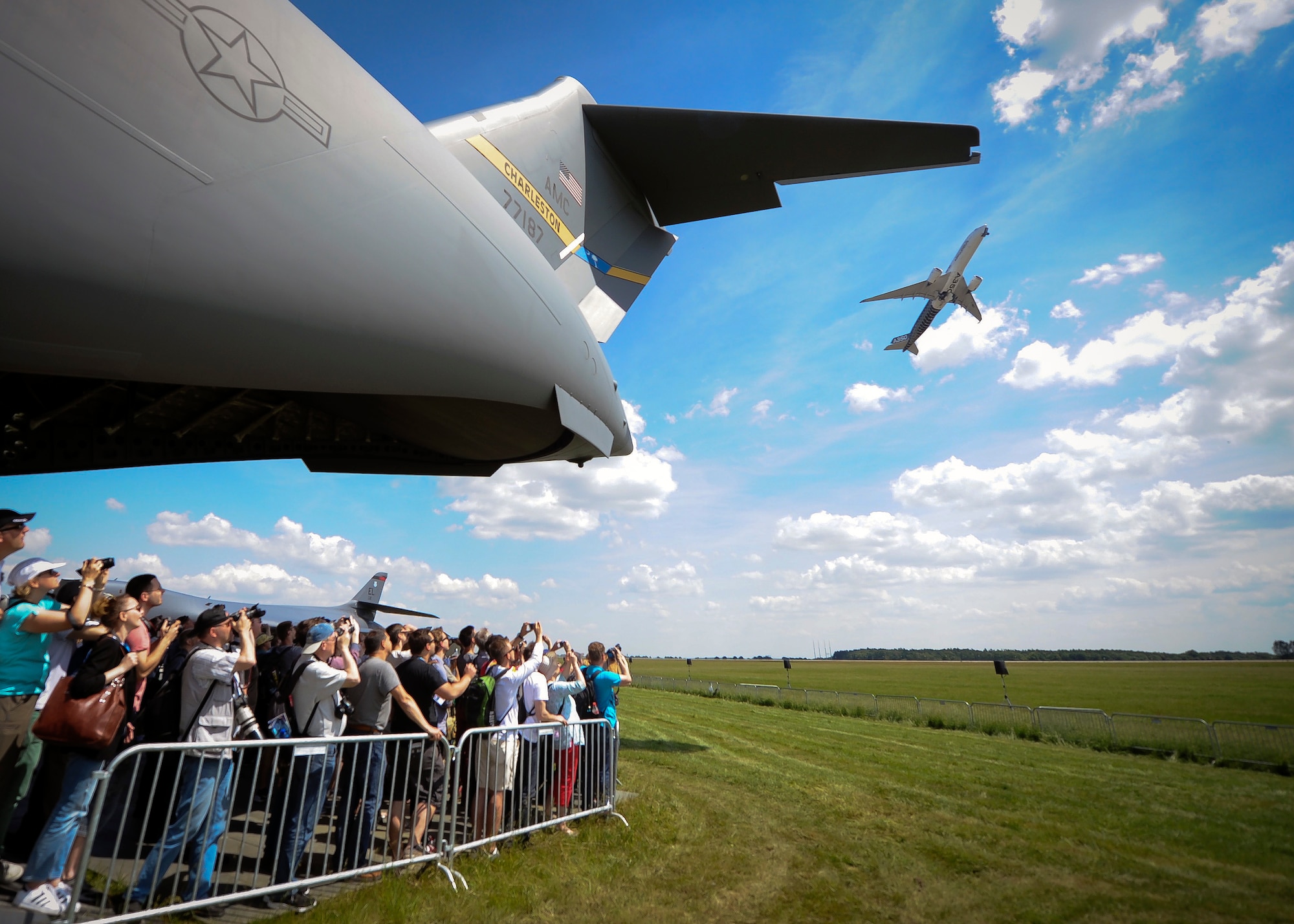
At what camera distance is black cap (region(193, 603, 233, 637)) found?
3.52m

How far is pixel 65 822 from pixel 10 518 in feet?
5.10

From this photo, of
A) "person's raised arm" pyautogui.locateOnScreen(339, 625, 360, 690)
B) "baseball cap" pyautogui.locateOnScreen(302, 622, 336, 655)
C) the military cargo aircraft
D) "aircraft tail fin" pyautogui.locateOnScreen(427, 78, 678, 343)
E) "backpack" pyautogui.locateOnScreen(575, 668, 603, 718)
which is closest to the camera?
the military cargo aircraft

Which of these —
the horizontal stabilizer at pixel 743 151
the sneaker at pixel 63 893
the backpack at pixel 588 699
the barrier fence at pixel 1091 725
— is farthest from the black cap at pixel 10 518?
the barrier fence at pixel 1091 725

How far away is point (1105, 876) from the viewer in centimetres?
447

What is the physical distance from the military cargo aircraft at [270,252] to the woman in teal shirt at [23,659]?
4.10 feet

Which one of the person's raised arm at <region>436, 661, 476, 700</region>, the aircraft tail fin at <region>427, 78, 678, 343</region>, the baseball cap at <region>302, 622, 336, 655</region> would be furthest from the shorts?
the aircraft tail fin at <region>427, 78, 678, 343</region>

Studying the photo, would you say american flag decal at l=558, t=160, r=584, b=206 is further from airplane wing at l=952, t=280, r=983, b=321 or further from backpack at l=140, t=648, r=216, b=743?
airplane wing at l=952, t=280, r=983, b=321

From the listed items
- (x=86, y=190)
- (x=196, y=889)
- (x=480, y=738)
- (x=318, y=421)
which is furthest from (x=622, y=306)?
(x=196, y=889)

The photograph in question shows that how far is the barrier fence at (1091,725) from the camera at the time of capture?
31.2 feet

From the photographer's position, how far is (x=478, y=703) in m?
5.12

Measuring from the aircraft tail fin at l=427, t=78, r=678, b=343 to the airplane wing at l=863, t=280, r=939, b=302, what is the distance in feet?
72.3

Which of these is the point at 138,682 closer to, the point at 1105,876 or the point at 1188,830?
the point at 1105,876

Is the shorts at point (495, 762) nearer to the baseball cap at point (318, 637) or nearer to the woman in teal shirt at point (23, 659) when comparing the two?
the baseball cap at point (318, 637)

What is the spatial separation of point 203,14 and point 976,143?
5089mm
